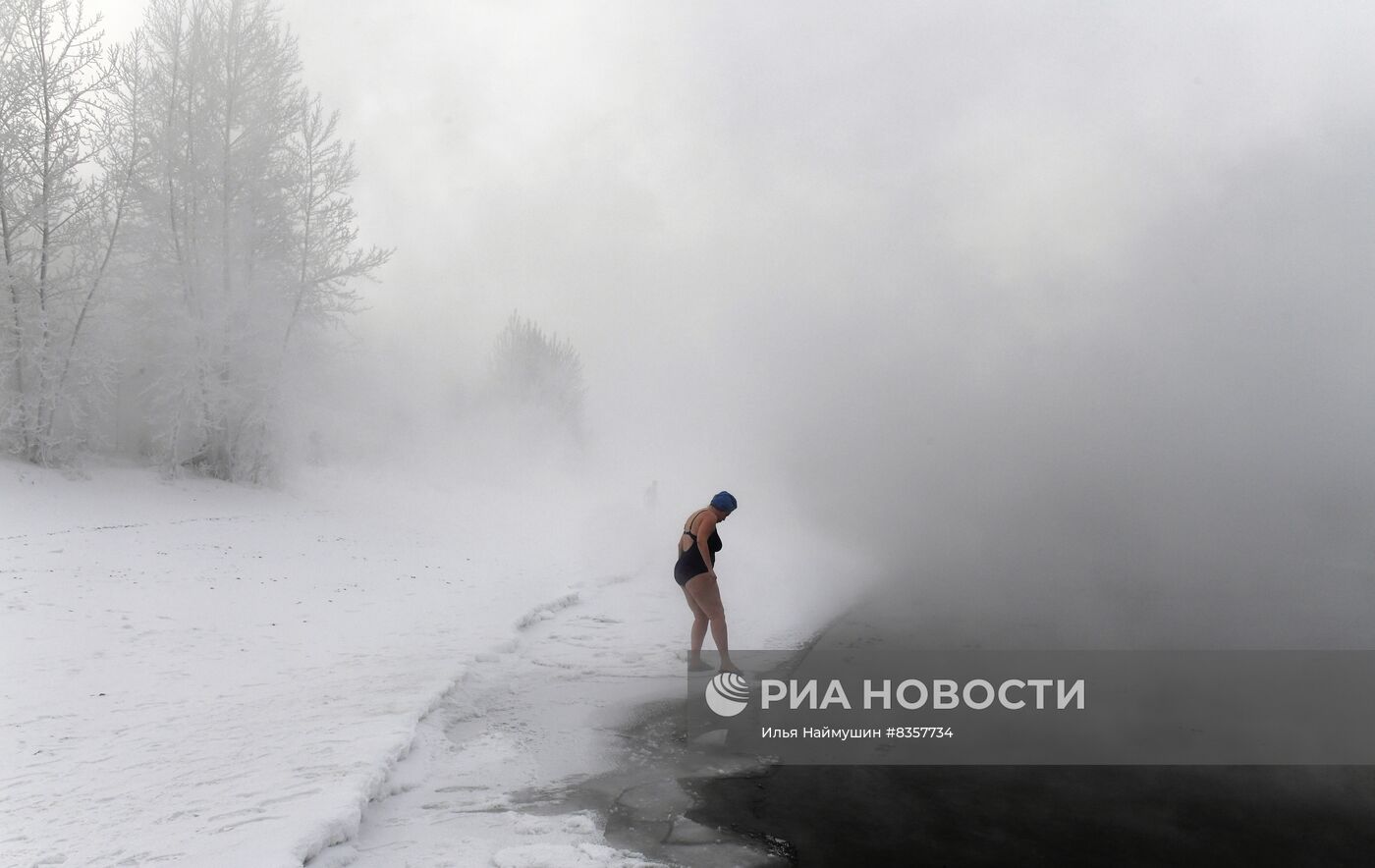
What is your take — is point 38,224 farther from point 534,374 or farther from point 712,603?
point 534,374

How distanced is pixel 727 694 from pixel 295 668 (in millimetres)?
4314

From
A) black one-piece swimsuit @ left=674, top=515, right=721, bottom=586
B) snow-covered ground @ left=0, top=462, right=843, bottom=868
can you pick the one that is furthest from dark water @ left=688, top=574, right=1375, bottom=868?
black one-piece swimsuit @ left=674, top=515, right=721, bottom=586

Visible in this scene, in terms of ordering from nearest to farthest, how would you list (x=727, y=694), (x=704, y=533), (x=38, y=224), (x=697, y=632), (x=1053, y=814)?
(x=1053, y=814) → (x=727, y=694) → (x=704, y=533) → (x=697, y=632) → (x=38, y=224)

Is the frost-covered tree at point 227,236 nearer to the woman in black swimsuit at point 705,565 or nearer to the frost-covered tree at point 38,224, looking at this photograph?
the frost-covered tree at point 38,224

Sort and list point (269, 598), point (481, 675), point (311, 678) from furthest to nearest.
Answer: point (269, 598)
point (481, 675)
point (311, 678)

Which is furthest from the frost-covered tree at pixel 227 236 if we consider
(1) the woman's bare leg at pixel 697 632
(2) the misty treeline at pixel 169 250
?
(1) the woman's bare leg at pixel 697 632

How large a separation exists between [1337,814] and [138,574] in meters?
14.3

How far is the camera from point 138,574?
41.5 feet

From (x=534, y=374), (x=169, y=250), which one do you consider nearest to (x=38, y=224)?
(x=169, y=250)

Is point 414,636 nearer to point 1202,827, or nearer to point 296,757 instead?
point 296,757

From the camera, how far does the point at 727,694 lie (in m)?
7.35

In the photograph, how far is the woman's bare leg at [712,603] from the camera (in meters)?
7.89

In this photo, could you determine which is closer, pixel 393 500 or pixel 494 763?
pixel 494 763

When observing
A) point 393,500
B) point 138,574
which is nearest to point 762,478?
point 393,500
